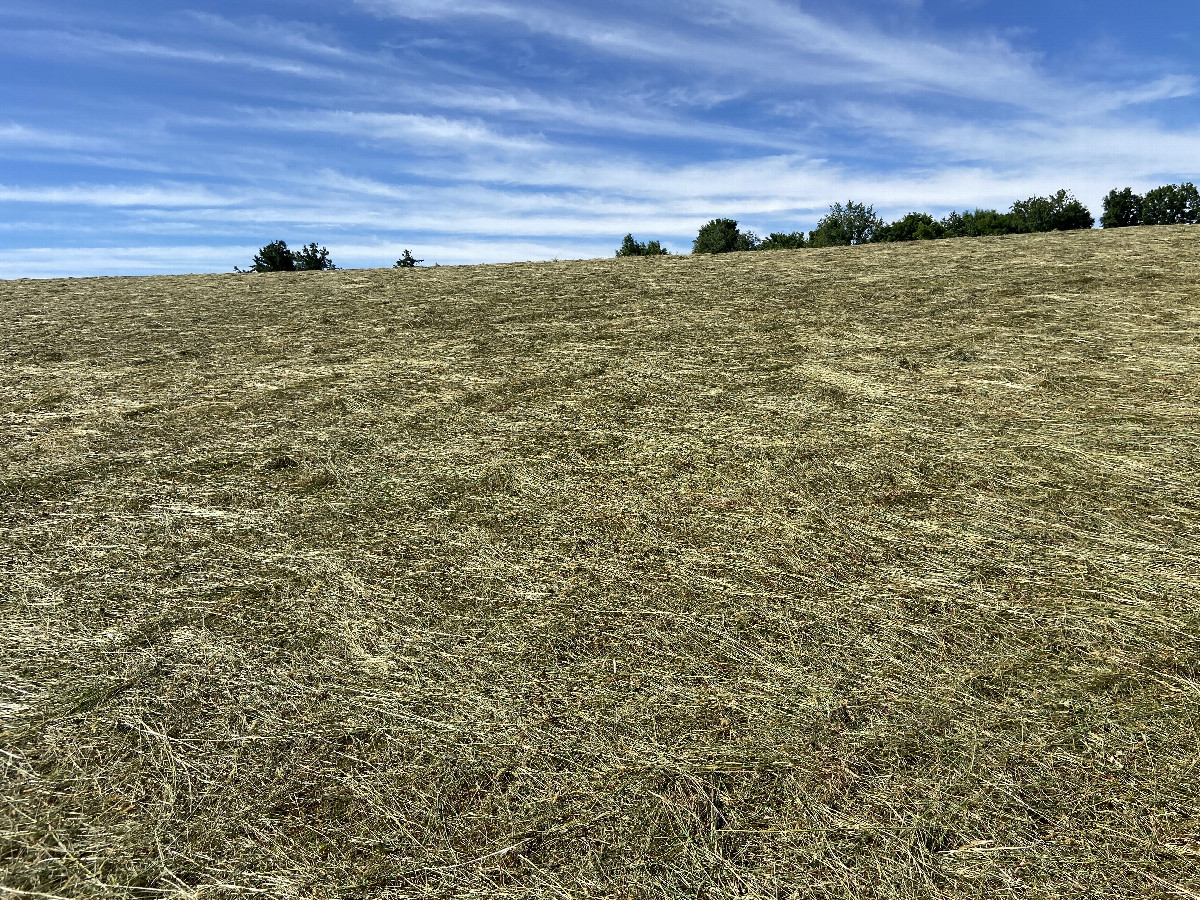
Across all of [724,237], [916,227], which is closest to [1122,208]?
[916,227]

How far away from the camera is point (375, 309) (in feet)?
26.1

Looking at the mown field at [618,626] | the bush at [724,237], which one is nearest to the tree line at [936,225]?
the bush at [724,237]

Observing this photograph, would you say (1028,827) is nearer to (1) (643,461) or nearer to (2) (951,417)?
(1) (643,461)

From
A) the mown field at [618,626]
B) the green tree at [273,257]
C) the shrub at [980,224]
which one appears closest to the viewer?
the mown field at [618,626]

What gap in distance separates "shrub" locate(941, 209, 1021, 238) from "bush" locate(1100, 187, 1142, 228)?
3.88m

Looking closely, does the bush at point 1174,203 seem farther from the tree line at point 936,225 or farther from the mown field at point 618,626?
the mown field at point 618,626

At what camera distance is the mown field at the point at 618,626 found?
5.95 feet

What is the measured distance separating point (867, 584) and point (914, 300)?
513 cm

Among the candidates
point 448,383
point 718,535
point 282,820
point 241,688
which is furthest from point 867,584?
point 448,383

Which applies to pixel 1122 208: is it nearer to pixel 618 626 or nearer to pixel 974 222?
pixel 974 222

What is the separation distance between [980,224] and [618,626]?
41.0 meters

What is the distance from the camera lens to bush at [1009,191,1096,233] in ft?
101

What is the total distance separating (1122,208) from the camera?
29.9 metres

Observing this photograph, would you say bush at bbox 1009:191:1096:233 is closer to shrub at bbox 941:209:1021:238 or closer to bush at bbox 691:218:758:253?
shrub at bbox 941:209:1021:238
